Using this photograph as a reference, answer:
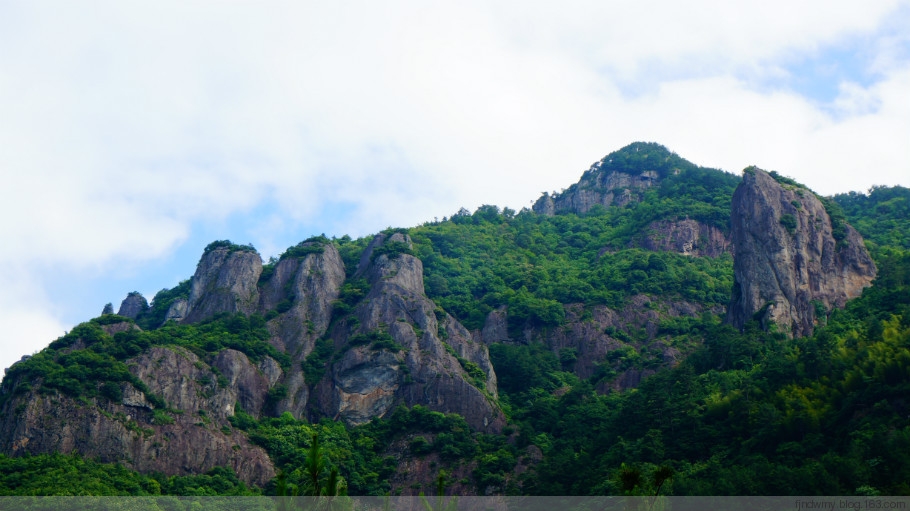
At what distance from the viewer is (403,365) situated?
317ft

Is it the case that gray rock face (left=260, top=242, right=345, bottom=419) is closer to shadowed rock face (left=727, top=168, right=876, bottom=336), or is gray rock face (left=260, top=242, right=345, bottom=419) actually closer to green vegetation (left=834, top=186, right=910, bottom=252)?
shadowed rock face (left=727, top=168, right=876, bottom=336)

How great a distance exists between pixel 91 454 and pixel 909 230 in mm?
93432

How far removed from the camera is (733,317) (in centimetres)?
9619

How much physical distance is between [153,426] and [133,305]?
156 feet

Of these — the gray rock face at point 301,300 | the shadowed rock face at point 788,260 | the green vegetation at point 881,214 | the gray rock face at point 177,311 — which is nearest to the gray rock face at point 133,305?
the gray rock face at point 177,311

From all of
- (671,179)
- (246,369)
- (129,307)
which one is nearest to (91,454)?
(246,369)

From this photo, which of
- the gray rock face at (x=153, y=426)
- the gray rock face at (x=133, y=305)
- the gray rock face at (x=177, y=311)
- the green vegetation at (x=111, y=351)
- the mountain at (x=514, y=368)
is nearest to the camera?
the mountain at (x=514, y=368)

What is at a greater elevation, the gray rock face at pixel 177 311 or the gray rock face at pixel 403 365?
the gray rock face at pixel 177 311

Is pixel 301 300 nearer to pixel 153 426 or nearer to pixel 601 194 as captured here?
pixel 153 426

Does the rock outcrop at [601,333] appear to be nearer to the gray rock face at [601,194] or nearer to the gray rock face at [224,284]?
the gray rock face at [224,284]

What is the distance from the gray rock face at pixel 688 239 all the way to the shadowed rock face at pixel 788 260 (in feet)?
85.8

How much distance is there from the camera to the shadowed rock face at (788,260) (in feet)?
302

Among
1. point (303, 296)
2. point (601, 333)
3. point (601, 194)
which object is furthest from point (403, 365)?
point (601, 194)

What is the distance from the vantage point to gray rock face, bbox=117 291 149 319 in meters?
125
